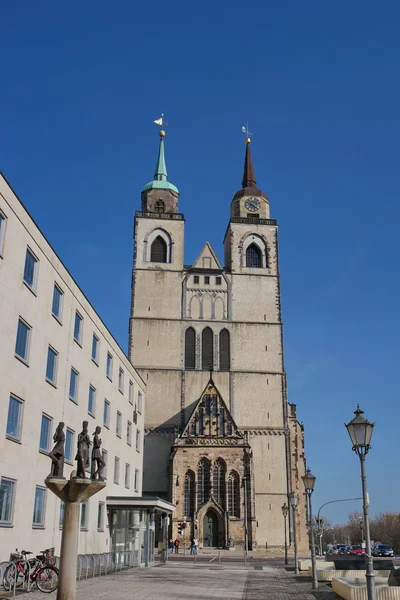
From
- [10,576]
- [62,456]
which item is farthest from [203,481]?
[62,456]

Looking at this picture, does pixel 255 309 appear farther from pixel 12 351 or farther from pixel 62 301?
pixel 12 351

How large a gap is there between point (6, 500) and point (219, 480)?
3640 cm

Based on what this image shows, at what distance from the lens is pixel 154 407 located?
5738 cm

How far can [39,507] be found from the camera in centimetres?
2230

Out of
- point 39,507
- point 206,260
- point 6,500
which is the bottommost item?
point 39,507

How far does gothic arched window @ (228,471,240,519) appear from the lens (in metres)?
52.2

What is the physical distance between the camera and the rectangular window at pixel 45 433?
22.9m

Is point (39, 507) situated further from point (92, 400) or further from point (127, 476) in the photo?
point (127, 476)

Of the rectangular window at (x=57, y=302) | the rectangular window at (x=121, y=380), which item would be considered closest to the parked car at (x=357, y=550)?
the rectangular window at (x=121, y=380)

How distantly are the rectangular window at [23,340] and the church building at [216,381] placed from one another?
34179 millimetres

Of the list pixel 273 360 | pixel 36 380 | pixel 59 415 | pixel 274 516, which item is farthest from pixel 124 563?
pixel 273 360

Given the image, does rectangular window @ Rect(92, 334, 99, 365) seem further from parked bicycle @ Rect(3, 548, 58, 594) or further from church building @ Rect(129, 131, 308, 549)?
church building @ Rect(129, 131, 308, 549)

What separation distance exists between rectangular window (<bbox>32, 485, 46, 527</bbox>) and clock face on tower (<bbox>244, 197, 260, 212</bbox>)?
163 ft

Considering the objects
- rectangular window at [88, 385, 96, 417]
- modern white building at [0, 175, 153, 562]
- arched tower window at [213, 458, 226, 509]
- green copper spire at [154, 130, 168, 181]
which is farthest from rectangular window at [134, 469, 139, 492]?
green copper spire at [154, 130, 168, 181]
